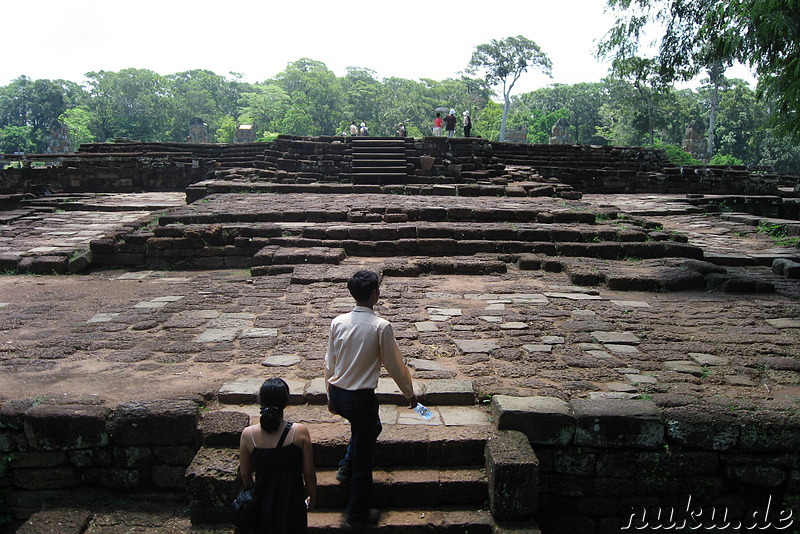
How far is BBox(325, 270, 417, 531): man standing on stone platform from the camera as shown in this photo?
321 cm

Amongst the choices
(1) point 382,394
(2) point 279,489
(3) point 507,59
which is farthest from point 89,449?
(3) point 507,59

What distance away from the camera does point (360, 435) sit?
3.28 m

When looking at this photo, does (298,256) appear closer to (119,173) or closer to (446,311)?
(446,311)

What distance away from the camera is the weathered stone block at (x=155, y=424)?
3783 millimetres

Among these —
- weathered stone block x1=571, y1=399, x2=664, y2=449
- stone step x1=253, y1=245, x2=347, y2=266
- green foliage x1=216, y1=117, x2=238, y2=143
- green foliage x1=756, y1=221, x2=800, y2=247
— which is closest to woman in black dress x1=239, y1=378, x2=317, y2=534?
weathered stone block x1=571, y1=399, x2=664, y2=449

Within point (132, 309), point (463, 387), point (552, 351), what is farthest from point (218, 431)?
point (132, 309)

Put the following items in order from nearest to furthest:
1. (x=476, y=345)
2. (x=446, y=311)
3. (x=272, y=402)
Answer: (x=272, y=402)
(x=476, y=345)
(x=446, y=311)

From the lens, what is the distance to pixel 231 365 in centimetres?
507

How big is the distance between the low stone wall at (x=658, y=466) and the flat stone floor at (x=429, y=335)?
0.29 m

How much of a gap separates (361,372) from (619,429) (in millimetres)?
1752

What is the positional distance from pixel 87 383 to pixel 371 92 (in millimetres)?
51996

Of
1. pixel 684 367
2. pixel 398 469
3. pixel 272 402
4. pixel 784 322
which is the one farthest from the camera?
pixel 784 322

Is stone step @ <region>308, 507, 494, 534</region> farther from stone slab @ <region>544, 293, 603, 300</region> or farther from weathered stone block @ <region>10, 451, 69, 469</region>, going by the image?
stone slab @ <region>544, 293, 603, 300</region>

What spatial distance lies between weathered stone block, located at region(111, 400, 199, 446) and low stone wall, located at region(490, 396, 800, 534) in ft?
6.53
